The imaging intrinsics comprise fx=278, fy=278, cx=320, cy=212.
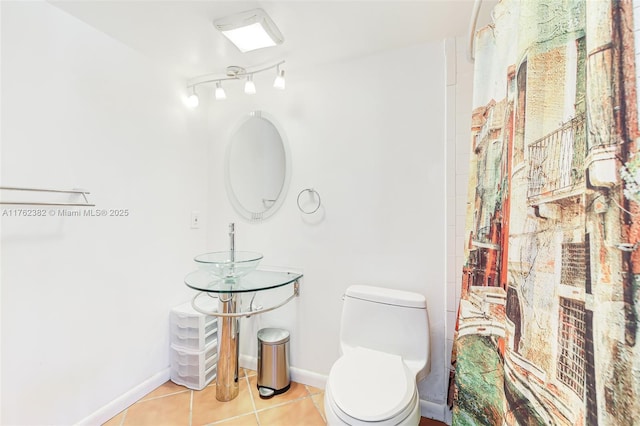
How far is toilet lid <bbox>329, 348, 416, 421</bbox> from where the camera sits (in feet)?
Result: 3.34

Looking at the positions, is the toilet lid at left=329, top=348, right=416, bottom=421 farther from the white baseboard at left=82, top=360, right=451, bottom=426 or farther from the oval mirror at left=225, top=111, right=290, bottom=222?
the oval mirror at left=225, top=111, right=290, bottom=222

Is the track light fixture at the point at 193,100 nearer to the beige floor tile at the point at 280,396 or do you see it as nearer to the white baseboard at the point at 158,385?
the white baseboard at the point at 158,385

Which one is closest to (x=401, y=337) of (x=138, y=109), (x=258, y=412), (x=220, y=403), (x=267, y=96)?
(x=258, y=412)

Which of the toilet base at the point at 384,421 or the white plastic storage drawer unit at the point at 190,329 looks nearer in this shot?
the toilet base at the point at 384,421

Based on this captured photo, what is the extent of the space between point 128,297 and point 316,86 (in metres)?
1.72

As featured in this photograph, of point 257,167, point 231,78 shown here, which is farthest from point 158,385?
point 231,78

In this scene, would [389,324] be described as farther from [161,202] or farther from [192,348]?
[161,202]

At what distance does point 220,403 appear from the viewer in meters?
1.65

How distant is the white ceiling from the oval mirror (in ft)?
1.40

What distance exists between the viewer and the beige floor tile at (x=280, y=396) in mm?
1646

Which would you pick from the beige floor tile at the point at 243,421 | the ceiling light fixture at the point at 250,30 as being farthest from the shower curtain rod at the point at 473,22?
the beige floor tile at the point at 243,421

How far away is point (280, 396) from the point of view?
1.72 m

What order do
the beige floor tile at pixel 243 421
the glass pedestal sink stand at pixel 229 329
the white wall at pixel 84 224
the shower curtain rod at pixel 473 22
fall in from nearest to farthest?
the shower curtain rod at pixel 473 22
the white wall at pixel 84 224
the beige floor tile at pixel 243 421
the glass pedestal sink stand at pixel 229 329

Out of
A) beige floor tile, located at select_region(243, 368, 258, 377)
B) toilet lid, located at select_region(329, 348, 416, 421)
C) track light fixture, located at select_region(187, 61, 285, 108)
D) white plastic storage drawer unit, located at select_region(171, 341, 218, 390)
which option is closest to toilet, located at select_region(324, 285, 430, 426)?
toilet lid, located at select_region(329, 348, 416, 421)
